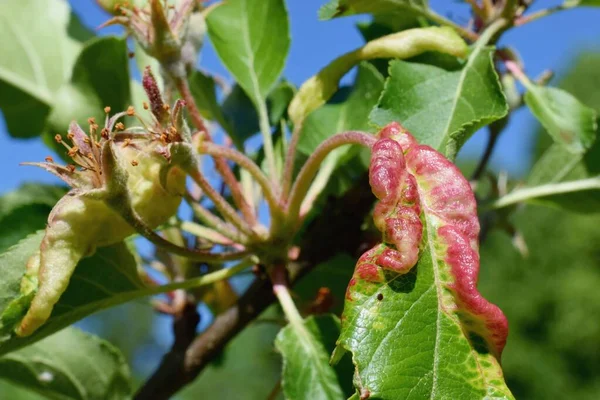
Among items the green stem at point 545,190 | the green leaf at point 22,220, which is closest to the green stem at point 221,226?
the green leaf at point 22,220

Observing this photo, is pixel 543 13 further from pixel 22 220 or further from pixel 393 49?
pixel 22 220

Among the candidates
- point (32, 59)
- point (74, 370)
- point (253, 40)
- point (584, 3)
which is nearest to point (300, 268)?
point (253, 40)

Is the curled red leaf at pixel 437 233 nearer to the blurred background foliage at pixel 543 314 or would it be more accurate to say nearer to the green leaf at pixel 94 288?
the green leaf at pixel 94 288

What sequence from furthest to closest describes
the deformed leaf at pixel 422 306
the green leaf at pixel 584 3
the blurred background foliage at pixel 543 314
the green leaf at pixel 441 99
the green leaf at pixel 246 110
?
the blurred background foliage at pixel 543 314 < the green leaf at pixel 246 110 < the green leaf at pixel 584 3 < the green leaf at pixel 441 99 < the deformed leaf at pixel 422 306

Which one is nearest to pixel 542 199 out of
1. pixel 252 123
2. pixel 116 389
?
pixel 252 123

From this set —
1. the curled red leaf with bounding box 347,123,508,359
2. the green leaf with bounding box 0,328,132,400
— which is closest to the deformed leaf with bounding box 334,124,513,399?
the curled red leaf with bounding box 347,123,508,359

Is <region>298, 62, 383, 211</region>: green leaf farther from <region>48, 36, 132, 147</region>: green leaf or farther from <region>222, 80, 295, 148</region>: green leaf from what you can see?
<region>48, 36, 132, 147</region>: green leaf

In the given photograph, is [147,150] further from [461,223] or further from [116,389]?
[116,389]

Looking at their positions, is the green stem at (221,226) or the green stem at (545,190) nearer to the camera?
the green stem at (221,226)
